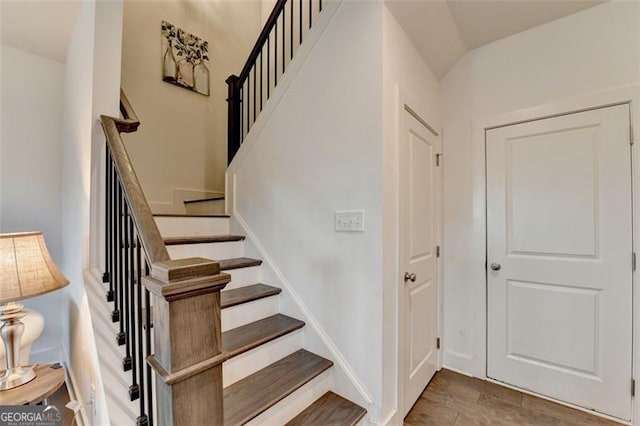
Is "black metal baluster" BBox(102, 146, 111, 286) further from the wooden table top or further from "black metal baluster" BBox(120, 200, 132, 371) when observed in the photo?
the wooden table top

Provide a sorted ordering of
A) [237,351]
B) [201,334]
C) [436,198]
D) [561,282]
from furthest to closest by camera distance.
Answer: [436,198]
[561,282]
[237,351]
[201,334]

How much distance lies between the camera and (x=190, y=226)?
223 centimetres

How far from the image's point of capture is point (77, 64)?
190cm

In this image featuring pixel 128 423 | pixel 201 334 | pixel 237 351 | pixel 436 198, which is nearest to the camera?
pixel 201 334

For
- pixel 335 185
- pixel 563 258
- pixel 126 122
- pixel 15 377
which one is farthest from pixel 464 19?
pixel 15 377

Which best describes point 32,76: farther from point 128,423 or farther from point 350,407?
point 350,407

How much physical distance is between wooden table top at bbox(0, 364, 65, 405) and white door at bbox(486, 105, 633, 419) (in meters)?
2.78

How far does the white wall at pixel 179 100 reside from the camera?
9.52 ft

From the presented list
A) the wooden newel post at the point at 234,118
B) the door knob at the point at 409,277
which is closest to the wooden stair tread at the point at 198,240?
the wooden newel post at the point at 234,118

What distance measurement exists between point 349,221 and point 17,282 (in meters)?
1.64

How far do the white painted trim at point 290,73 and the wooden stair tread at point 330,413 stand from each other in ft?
5.49

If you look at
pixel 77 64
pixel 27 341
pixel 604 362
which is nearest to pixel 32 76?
pixel 77 64

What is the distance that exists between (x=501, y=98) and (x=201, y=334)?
8.34ft

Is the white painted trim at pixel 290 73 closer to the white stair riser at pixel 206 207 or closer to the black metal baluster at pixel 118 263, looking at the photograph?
the white stair riser at pixel 206 207
